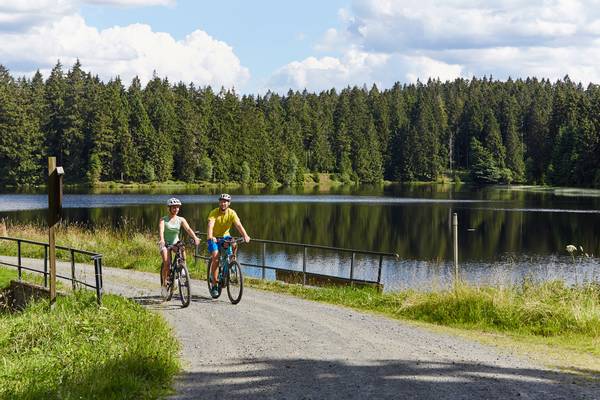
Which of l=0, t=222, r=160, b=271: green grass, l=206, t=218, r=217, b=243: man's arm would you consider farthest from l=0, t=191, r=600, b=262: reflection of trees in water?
l=206, t=218, r=217, b=243: man's arm

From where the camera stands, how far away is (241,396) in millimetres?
7898

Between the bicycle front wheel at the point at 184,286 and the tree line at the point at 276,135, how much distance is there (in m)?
106

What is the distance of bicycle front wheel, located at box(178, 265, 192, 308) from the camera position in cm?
1390

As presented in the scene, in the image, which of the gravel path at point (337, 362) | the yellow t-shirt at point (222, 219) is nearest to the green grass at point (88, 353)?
the gravel path at point (337, 362)

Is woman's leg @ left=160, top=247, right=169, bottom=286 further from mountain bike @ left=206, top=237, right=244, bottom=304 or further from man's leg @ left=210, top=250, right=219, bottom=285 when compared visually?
mountain bike @ left=206, top=237, right=244, bottom=304

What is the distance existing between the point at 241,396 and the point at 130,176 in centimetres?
11482

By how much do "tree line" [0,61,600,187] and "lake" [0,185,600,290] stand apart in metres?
38.2

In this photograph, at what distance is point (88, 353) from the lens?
9.48 metres

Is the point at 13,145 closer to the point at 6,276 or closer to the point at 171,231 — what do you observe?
the point at 6,276

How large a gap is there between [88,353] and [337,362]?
10.8 feet

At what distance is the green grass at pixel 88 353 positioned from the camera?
26.3 ft

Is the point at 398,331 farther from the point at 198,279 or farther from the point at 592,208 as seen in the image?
the point at 592,208

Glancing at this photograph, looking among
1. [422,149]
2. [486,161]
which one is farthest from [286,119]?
[486,161]

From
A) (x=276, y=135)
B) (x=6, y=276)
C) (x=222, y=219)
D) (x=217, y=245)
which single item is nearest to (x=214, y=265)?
(x=217, y=245)
